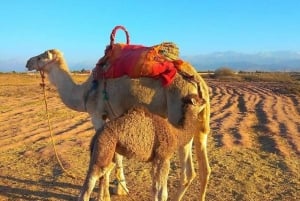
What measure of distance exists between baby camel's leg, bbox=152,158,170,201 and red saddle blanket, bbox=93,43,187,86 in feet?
4.58

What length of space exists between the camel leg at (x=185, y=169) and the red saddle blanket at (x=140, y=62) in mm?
1056

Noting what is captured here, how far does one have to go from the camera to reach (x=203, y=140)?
24.6 ft

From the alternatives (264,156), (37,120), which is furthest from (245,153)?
(37,120)

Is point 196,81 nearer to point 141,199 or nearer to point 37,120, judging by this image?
point 141,199

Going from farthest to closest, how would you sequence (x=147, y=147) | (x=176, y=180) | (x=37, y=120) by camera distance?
(x=37, y=120) < (x=176, y=180) < (x=147, y=147)

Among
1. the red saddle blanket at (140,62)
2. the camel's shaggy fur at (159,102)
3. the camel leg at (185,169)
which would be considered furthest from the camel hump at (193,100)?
the camel leg at (185,169)

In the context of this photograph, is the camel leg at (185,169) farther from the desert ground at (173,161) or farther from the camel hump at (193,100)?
the camel hump at (193,100)

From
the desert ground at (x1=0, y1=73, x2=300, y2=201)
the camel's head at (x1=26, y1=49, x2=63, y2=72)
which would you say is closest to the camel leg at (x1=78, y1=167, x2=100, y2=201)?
the desert ground at (x1=0, y1=73, x2=300, y2=201)

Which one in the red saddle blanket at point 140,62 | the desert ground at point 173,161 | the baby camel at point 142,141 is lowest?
the desert ground at point 173,161

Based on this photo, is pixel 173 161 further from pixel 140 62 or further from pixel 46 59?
pixel 140 62

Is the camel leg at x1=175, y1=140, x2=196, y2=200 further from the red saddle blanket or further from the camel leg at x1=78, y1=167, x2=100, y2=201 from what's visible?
the camel leg at x1=78, y1=167, x2=100, y2=201

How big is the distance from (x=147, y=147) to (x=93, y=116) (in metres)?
2.31

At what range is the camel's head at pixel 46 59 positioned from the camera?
9.30 meters

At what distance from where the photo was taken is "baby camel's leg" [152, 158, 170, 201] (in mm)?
6289
